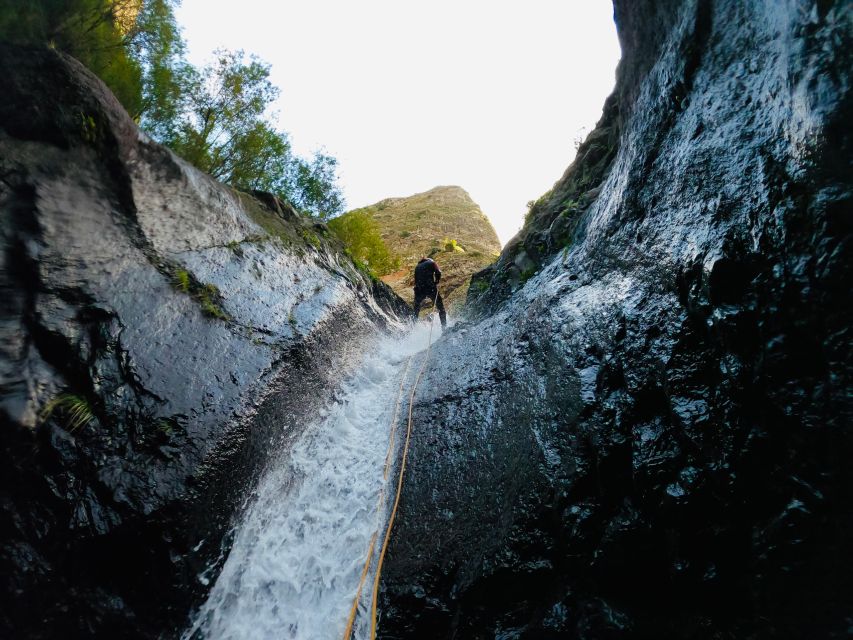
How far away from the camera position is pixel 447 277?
18.3m

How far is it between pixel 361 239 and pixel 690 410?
47.8 ft

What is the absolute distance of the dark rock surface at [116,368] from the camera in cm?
290

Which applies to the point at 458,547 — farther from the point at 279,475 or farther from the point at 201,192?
the point at 201,192

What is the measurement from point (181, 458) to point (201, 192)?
14.4ft

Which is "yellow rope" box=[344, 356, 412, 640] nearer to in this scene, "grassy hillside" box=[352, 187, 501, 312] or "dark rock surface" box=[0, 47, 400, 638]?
"dark rock surface" box=[0, 47, 400, 638]

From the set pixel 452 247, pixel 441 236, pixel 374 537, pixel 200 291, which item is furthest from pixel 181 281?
pixel 441 236

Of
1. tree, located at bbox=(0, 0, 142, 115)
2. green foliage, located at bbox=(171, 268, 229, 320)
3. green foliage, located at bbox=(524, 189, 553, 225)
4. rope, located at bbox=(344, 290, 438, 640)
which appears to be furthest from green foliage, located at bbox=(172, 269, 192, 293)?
green foliage, located at bbox=(524, 189, 553, 225)

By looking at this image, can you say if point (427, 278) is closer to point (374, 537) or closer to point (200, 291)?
point (200, 291)

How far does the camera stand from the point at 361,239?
15578 millimetres

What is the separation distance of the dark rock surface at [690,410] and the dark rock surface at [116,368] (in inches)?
79.4

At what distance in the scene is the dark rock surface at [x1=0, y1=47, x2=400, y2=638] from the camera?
9.52ft

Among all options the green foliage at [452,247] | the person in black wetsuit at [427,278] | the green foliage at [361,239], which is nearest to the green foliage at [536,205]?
the person in black wetsuit at [427,278]

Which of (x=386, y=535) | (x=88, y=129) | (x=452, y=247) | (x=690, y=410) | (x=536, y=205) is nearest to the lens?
(x=690, y=410)

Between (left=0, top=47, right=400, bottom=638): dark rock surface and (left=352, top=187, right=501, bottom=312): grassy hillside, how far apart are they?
10.3 metres
